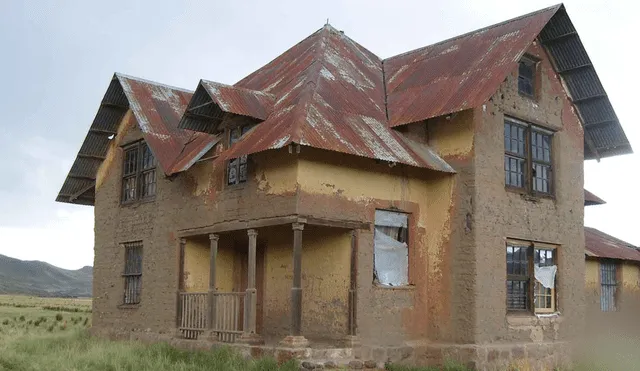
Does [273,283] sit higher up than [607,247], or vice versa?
[607,247]

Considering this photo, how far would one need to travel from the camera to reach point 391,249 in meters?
16.4

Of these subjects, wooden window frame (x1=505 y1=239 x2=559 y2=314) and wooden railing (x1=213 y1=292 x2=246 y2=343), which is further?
wooden window frame (x1=505 y1=239 x2=559 y2=314)

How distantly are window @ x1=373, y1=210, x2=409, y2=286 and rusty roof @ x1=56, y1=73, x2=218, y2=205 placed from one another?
4.60 metres

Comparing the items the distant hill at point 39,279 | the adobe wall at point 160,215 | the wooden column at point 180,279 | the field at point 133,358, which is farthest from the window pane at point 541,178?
the distant hill at point 39,279

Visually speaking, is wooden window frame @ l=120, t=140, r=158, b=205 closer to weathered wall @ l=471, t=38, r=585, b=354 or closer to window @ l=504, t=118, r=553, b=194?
weathered wall @ l=471, t=38, r=585, b=354

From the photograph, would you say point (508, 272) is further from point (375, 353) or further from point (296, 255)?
point (296, 255)

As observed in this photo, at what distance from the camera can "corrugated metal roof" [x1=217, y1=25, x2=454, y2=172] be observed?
1512 cm

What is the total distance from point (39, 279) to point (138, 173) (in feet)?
346

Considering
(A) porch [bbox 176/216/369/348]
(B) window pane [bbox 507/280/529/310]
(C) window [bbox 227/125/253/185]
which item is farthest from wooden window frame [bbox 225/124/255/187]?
(B) window pane [bbox 507/280/529/310]

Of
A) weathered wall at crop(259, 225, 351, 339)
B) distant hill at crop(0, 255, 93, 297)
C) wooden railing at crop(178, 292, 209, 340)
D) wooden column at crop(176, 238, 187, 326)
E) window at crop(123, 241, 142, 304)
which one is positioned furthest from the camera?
distant hill at crop(0, 255, 93, 297)

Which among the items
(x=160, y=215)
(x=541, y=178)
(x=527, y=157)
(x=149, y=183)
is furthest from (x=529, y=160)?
(x=149, y=183)

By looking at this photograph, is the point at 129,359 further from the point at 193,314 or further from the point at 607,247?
the point at 607,247

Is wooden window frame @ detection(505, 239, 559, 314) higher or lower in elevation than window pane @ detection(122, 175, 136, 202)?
lower

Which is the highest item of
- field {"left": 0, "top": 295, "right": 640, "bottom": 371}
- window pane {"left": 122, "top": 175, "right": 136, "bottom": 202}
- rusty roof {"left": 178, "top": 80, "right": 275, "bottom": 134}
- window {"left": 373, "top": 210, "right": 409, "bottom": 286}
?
rusty roof {"left": 178, "top": 80, "right": 275, "bottom": 134}
